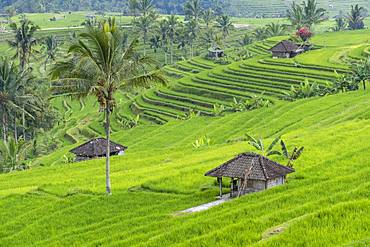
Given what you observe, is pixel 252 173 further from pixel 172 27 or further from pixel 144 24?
pixel 144 24

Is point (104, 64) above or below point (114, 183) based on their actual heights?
above

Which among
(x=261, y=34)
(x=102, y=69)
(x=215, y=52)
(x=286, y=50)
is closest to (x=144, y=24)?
(x=215, y=52)

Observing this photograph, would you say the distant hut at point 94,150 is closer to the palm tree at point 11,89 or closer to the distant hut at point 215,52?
the palm tree at point 11,89

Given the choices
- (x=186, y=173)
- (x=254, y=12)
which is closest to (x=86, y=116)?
(x=186, y=173)

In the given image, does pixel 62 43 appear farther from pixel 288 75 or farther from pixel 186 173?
pixel 186 173

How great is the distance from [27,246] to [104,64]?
694 centimetres

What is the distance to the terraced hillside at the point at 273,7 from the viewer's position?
18062cm

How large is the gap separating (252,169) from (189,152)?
1455cm

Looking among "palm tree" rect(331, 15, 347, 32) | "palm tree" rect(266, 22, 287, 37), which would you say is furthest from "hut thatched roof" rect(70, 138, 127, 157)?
"palm tree" rect(331, 15, 347, 32)

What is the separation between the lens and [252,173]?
21734mm

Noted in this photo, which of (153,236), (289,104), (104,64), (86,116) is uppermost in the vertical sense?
(104,64)

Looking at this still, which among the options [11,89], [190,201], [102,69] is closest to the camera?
[102,69]

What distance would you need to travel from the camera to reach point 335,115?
42.5 meters

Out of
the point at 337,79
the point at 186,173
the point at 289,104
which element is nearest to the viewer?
the point at 186,173
